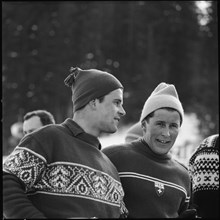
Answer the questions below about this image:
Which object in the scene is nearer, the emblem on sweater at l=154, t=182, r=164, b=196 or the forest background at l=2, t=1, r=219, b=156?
the emblem on sweater at l=154, t=182, r=164, b=196

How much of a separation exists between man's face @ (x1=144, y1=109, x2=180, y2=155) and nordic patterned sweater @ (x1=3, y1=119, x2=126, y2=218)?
59 cm

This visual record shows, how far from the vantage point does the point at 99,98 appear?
2.93m

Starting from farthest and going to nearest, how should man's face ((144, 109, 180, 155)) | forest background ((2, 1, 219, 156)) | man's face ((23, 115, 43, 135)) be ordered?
forest background ((2, 1, 219, 156)), man's face ((23, 115, 43, 135)), man's face ((144, 109, 180, 155))

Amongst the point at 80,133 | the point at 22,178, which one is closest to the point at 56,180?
the point at 22,178

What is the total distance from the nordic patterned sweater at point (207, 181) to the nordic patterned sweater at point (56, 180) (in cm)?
105

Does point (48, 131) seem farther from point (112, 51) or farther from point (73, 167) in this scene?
point (112, 51)

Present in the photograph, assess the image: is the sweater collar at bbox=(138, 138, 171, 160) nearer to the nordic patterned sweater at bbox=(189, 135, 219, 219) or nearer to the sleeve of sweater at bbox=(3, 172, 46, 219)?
the nordic patterned sweater at bbox=(189, 135, 219, 219)

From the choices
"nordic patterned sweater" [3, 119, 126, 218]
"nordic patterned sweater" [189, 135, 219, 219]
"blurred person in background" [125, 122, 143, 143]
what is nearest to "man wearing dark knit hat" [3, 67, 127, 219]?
"nordic patterned sweater" [3, 119, 126, 218]

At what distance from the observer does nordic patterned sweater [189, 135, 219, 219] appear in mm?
3682

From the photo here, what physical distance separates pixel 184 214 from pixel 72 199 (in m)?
0.86

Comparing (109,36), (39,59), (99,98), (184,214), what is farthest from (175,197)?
(109,36)

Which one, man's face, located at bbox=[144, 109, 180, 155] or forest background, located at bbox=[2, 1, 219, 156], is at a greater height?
forest background, located at bbox=[2, 1, 219, 156]

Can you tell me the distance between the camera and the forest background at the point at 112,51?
23391 mm

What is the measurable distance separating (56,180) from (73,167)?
110 mm
